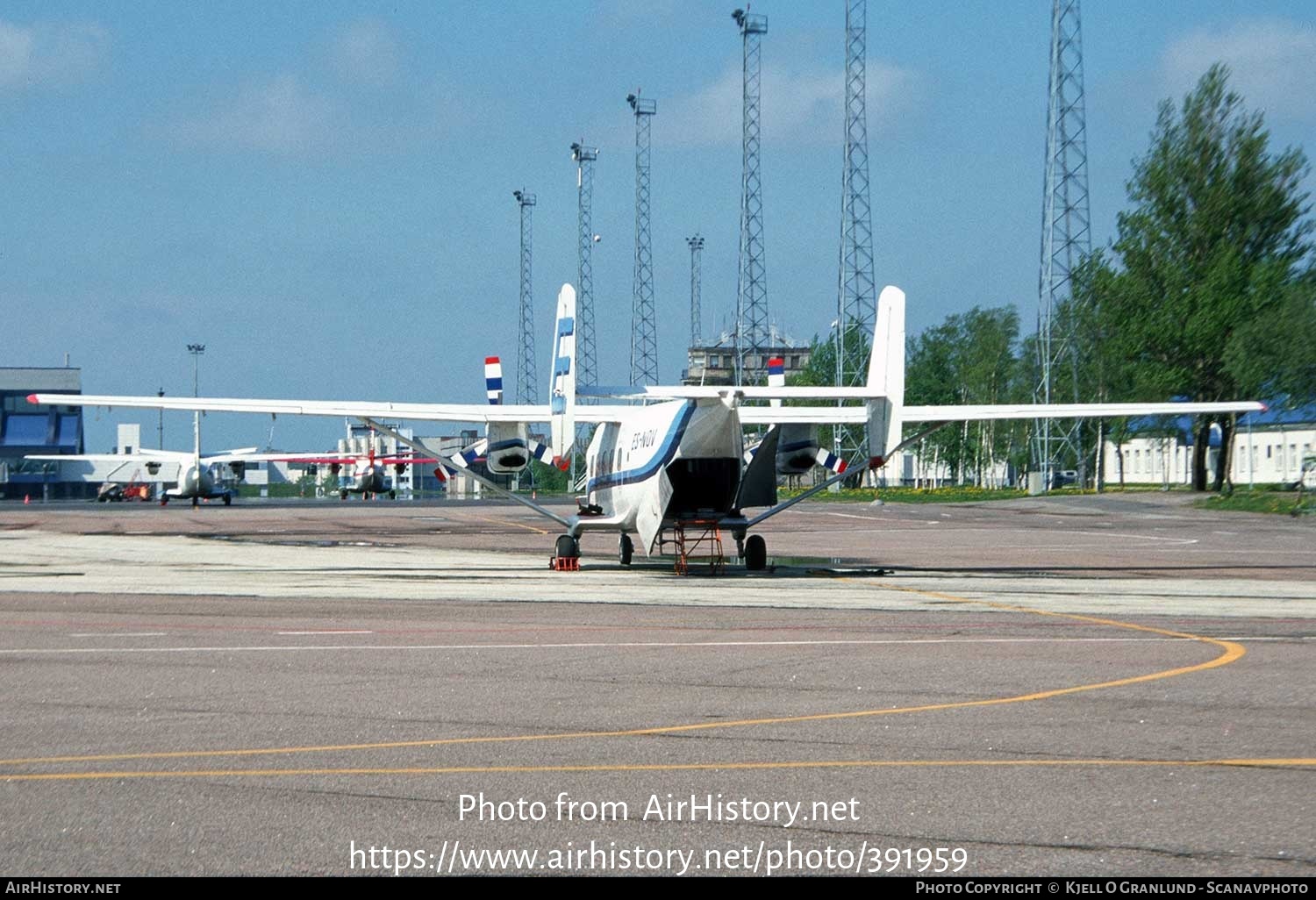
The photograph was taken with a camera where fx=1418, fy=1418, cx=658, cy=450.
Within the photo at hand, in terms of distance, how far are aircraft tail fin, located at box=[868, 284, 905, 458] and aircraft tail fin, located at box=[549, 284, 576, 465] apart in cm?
580

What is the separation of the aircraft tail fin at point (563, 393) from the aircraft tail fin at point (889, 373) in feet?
19.0

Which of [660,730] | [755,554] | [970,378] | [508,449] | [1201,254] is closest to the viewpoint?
[660,730]

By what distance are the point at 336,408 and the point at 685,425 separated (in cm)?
677

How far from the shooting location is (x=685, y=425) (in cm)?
2489

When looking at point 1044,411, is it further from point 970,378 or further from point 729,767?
point 970,378

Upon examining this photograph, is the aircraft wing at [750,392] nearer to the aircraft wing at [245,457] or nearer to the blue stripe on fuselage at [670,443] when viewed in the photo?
the blue stripe on fuselage at [670,443]

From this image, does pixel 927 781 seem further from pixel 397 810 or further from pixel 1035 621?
pixel 1035 621

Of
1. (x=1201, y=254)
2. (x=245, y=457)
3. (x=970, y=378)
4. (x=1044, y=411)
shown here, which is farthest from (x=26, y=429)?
(x=1044, y=411)

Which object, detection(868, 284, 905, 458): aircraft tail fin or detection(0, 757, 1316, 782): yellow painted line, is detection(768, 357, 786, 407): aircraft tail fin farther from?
detection(0, 757, 1316, 782): yellow painted line

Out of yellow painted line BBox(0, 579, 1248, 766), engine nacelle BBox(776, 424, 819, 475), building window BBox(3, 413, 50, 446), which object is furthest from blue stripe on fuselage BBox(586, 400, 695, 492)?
building window BBox(3, 413, 50, 446)

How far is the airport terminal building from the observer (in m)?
128

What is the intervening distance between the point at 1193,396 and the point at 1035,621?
55.4 meters

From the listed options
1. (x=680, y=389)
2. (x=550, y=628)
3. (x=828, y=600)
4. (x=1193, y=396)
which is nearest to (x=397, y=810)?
(x=550, y=628)

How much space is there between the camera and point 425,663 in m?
12.6
